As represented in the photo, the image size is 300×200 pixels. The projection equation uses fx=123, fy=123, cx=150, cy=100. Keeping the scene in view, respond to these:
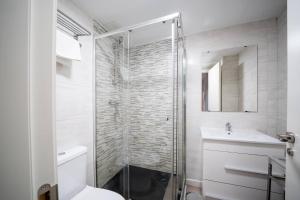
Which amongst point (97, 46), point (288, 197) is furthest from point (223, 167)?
point (97, 46)

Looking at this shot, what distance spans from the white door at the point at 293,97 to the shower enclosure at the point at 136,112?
3.04 feet

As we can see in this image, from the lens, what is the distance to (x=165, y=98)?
5.95 feet

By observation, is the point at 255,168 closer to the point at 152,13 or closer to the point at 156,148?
the point at 156,148

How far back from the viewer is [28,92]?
342mm

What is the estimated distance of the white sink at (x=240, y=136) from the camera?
1264mm

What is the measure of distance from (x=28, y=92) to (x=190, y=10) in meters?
1.66

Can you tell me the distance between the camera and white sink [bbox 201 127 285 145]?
126 cm

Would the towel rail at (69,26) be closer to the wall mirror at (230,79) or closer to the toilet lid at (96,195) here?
the toilet lid at (96,195)

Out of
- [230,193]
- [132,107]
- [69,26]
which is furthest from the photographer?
[132,107]

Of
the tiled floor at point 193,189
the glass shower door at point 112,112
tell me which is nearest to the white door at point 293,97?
the tiled floor at point 193,189

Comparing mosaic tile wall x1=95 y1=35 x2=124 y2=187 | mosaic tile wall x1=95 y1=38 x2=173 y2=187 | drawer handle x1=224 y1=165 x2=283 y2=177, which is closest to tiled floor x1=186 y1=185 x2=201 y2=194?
mosaic tile wall x1=95 y1=38 x2=173 y2=187

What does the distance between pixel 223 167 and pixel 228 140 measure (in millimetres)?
305

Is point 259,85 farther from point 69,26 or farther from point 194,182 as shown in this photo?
point 69,26

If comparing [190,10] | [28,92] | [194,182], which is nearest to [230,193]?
[194,182]
